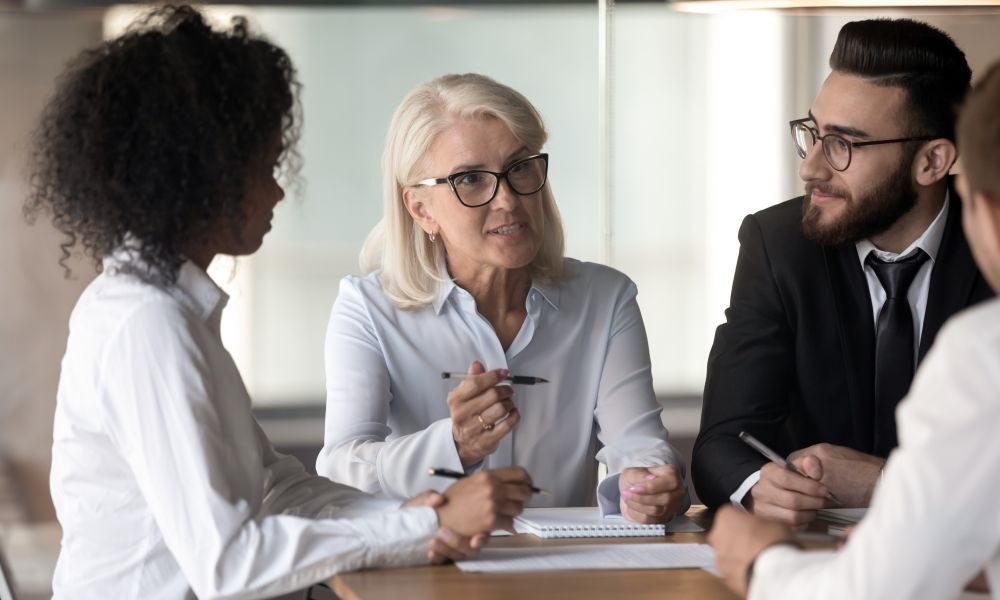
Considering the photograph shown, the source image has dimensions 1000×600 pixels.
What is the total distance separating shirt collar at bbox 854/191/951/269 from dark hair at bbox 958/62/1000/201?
4.89 feet

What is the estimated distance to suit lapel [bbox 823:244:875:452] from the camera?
8.90ft

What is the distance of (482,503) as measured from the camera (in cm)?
182

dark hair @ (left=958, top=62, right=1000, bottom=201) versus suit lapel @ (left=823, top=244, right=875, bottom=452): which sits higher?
dark hair @ (left=958, top=62, right=1000, bottom=201)

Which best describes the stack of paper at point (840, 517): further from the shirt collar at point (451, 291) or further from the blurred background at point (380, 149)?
the blurred background at point (380, 149)

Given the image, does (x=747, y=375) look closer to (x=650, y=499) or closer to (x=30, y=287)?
(x=650, y=499)

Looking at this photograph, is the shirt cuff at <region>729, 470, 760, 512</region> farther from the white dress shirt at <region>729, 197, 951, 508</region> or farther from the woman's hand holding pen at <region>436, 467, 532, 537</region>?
the woman's hand holding pen at <region>436, 467, 532, 537</region>

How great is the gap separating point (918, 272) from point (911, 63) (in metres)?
0.48

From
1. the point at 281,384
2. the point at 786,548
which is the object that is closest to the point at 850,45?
the point at 786,548

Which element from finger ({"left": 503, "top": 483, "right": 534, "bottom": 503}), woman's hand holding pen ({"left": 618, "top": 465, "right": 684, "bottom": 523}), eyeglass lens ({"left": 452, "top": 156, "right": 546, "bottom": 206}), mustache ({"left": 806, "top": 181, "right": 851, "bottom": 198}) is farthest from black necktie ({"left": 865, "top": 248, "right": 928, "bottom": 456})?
finger ({"left": 503, "top": 483, "right": 534, "bottom": 503})

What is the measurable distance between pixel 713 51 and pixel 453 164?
3.03m

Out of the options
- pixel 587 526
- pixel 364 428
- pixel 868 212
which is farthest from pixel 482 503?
pixel 868 212

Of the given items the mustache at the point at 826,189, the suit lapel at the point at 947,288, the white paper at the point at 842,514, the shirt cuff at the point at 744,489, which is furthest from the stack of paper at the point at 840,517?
the mustache at the point at 826,189

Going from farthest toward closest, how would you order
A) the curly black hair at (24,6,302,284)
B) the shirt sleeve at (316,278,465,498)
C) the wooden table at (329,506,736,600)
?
the shirt sleeve at (316,278,465,498), the curly black hair at (24,6,302,284), the wooden table at (329,506,736,600)

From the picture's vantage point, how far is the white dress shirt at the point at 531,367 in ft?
8.82
